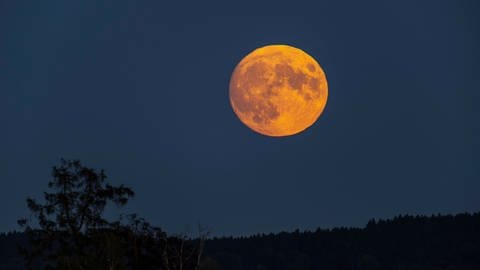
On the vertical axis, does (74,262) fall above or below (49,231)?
below

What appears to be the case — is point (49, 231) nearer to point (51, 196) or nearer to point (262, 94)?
point (51, 196)

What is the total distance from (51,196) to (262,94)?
711 inches

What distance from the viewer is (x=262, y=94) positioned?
73000 mm

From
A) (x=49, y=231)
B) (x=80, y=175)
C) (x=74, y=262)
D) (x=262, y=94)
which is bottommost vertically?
(x=74, y=262)

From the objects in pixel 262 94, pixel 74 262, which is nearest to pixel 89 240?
pixel 74 262

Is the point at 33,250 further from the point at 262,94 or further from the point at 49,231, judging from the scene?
the point at 262,94

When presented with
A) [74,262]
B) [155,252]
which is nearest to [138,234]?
[155,252]

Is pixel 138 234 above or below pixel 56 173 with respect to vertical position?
below

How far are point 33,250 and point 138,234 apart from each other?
798 centimetres

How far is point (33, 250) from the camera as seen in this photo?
70438 mm

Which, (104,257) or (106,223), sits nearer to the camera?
(104,257)

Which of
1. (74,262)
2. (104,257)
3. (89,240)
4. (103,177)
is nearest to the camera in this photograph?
(74,262)

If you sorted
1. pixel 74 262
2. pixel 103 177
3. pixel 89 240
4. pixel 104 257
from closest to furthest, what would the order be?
pixel 74 262 → pixel 104 257 → pixel 89 240 → pixel 103 177

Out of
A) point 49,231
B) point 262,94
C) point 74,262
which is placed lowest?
point 74,262
